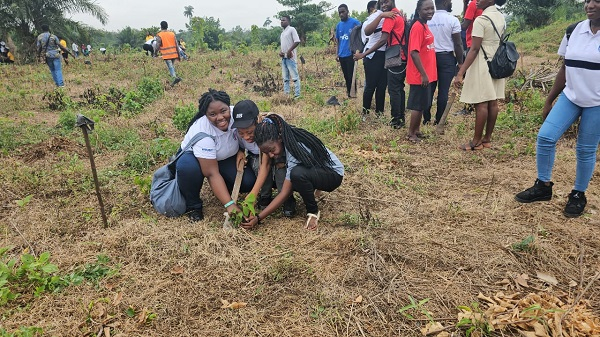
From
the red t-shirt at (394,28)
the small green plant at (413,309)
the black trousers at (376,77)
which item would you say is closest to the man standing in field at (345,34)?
the black trousers at (376,77)

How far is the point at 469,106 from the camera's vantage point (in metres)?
5.47

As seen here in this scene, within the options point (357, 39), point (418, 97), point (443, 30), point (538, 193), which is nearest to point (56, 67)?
point (357, 39)

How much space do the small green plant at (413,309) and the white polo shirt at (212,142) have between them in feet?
5.36

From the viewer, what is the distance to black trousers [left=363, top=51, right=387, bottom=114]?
16.4 ft

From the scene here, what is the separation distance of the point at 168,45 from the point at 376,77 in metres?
5.53

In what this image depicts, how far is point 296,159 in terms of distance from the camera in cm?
268

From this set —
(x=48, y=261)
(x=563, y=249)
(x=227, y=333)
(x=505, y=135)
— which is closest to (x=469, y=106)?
(x=505, y=135)

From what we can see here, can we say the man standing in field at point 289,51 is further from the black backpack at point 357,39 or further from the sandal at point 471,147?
the sandal at point 471,147

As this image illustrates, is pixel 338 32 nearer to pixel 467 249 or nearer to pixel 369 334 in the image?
pixel 467 249

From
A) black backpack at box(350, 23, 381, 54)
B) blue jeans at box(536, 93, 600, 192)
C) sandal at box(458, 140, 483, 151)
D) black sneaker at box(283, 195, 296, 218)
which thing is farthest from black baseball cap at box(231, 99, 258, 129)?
black backpack at box(350, 23, 381, 54)

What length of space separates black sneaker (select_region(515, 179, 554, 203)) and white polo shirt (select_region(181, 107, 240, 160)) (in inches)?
87.0

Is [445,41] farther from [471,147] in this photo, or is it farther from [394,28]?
[471,147]

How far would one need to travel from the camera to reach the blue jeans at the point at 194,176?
9.36 ft

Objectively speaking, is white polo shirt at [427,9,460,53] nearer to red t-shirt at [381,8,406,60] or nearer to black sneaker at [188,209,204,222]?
red t-shirt at [381,8,406,60]
